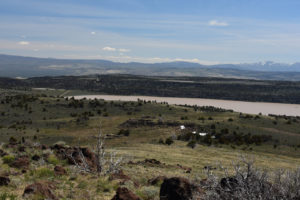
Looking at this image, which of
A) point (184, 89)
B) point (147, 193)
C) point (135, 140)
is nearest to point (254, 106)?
point (184, 89)

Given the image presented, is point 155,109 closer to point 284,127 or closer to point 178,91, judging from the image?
point 284,127

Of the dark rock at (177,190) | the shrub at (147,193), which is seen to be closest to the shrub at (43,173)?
the shrub at (147,193)

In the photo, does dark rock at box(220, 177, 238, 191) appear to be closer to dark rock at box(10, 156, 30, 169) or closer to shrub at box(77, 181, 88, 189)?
shrub at box(77, 181, 88, 189)

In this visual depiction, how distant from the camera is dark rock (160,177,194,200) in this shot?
8141 millimetres

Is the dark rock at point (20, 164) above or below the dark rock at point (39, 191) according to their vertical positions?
below

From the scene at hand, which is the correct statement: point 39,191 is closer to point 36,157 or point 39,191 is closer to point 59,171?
point 59,171

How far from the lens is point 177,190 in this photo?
8.22 m

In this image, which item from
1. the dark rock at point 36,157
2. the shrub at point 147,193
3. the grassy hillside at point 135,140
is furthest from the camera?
the dark rock at point 36,157

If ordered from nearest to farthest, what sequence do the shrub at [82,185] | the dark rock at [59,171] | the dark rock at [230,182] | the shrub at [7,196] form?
the dark rock at [230,182] → the shrub at [7,196] → the shrub at [82,185] → the dark rock at [59,171]

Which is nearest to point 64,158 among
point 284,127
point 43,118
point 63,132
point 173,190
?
point 173,190

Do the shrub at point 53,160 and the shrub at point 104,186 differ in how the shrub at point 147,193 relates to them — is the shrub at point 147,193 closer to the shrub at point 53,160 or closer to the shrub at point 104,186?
the shrub at point 104,186

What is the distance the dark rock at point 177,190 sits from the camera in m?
8.14

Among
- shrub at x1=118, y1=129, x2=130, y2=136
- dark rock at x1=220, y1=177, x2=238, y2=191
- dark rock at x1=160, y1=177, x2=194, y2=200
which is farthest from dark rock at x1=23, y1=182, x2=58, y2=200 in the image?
shrub at x1=118, y1=129, x2=130, y2=136

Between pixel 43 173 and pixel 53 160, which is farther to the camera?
pixel 53 160
